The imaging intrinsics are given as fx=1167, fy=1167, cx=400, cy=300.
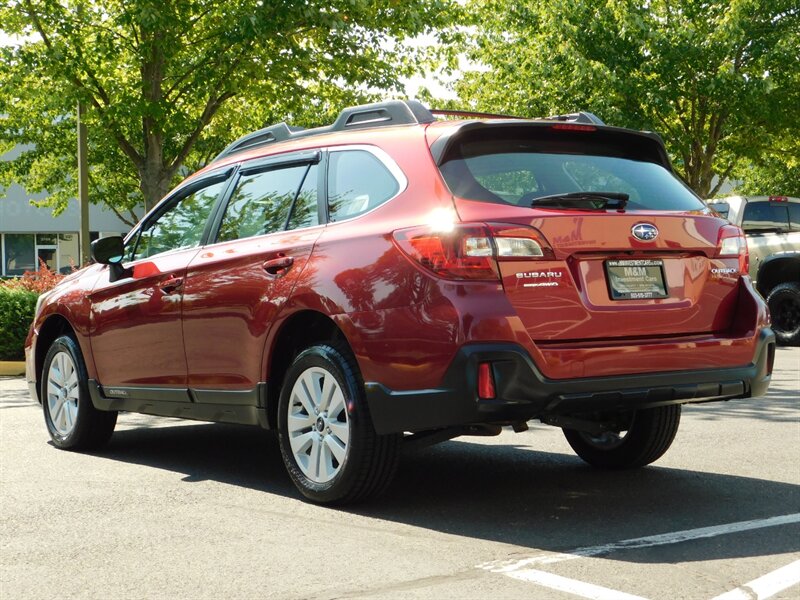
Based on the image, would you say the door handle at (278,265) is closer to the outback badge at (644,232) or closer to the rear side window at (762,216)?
the outback badge at (644,232)

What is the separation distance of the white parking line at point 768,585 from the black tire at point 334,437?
1.81m

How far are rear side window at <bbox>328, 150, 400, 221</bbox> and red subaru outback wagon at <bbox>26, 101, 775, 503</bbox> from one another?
0.01 m

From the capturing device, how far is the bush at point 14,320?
14133mm

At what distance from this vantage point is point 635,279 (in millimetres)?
5258

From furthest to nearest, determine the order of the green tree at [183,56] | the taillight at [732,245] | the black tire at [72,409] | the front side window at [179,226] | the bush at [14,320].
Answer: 1. the green tree at [183,56]
2. the bush at [14,320]
3. the black tire at [72,409]
4. the front side window at [179,226]
5. the taillight at [732,245]

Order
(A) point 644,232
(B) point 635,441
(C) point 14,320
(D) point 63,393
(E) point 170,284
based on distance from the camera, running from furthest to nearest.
Result: (C) point 14,320 → (D) point 63,393 → (E) point 170,284 → (B) point 635,441 → (A) point 644,232

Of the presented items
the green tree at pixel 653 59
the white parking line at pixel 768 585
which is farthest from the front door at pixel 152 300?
the green tree at pixel 653 59

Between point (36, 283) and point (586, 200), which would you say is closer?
point (586, 200)

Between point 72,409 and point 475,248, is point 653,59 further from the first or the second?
point 475,248

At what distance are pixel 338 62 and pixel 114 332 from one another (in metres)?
13.9

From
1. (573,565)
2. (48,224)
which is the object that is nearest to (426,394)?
(573,565)

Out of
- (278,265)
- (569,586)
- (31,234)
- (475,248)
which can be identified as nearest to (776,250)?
(278,265)

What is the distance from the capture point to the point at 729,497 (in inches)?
227

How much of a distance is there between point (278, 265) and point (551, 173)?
1.41m
